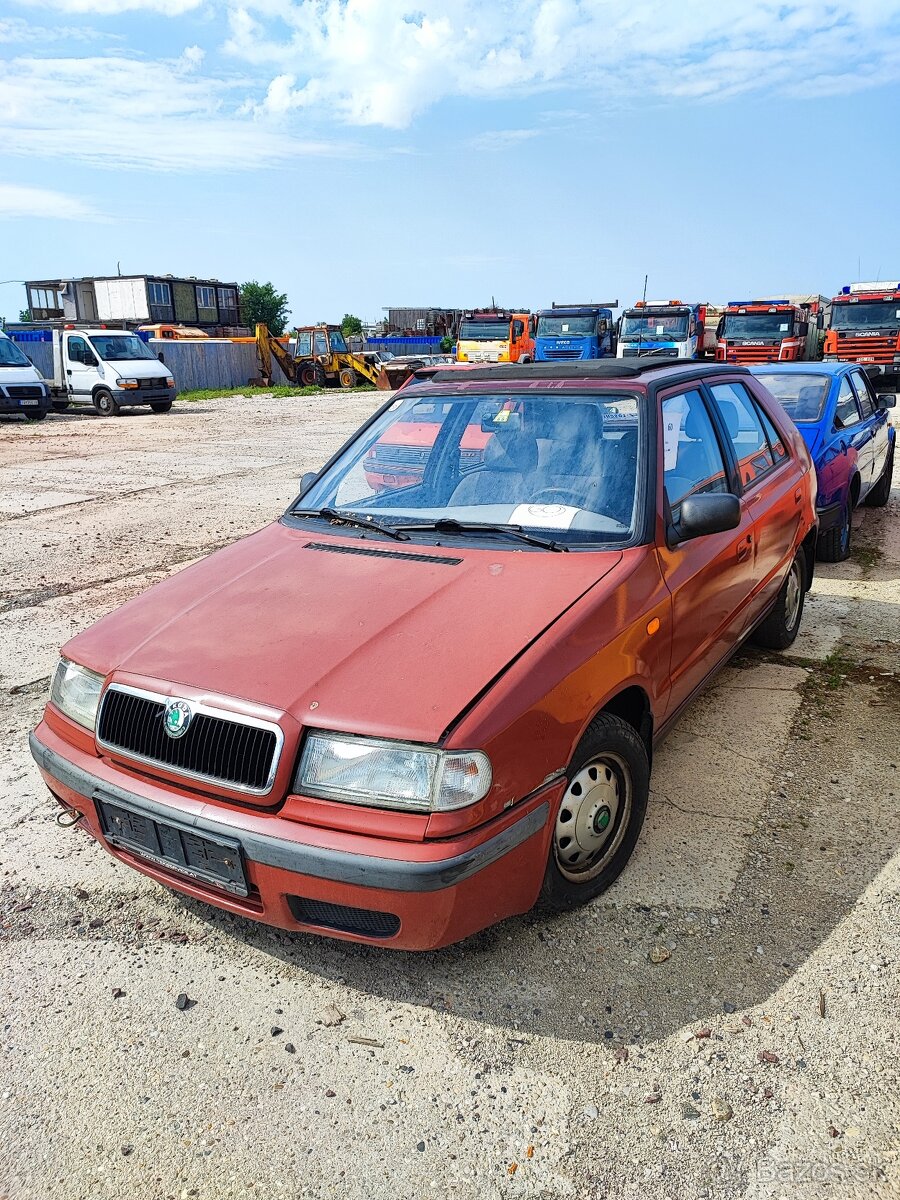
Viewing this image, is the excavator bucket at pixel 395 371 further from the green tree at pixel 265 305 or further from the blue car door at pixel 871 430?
the green tree at pixel 265 305

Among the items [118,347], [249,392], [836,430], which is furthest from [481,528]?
[249,392]

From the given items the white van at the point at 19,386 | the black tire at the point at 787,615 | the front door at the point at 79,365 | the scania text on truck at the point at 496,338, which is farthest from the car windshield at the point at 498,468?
the scania text on truck at the point at 496,338

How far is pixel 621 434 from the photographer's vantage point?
335 centimetres

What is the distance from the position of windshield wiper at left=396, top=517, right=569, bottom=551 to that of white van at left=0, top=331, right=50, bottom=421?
70.6 ft

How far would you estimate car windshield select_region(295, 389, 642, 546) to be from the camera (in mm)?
3229

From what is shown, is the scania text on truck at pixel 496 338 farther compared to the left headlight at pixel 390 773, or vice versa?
the scania text on truck at pixel 496 338

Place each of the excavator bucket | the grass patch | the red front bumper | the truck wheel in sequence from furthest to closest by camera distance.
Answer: the excavator bucket
the grass patch
the truck wheel
the red front bumper

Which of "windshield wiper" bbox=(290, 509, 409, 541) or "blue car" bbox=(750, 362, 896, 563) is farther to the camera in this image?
"blue car" bbox=(750, 362, 896, 563)

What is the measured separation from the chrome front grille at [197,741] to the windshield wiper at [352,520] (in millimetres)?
1142

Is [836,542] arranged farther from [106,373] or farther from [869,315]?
[869,315]

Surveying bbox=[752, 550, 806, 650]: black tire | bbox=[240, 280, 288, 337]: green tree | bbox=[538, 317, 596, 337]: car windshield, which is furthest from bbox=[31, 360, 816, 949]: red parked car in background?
bbox=[240, 280, 288, 337]: green tree

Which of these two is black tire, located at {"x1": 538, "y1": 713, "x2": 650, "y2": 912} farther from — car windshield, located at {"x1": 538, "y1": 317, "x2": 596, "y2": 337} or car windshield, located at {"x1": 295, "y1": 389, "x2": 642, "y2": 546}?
car windshield, located at {"x1": 538, "y1": 317, "x2": 596, "y2": 337}

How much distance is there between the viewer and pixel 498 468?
3512 mm

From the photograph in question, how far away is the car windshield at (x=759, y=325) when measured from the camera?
25.7 m
